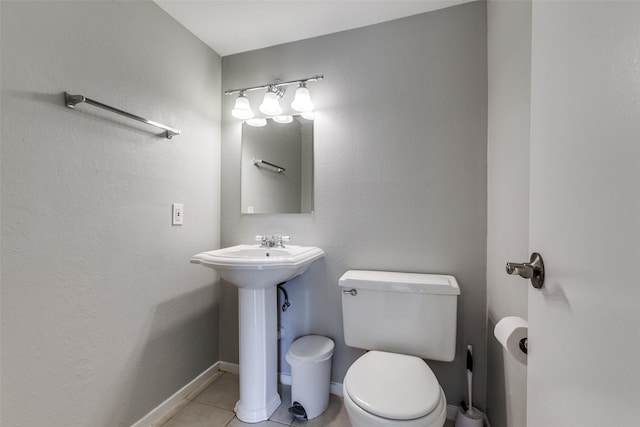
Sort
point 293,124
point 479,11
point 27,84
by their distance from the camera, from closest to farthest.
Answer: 1. point 27,84
2. point 479,11
3. point 293,124

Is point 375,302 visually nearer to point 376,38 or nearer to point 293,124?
point 293,124

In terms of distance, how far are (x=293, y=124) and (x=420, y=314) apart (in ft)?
4.30

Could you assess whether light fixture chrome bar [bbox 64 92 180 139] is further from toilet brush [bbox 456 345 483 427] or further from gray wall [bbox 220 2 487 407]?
toilet brush [bbox 456 345 483 427]

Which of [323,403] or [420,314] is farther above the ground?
[420,314]

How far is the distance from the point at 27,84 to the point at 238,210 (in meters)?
1.11

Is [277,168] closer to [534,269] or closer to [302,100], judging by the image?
[302,100]

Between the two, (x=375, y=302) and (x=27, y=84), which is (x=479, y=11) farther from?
(x=27, y=84)

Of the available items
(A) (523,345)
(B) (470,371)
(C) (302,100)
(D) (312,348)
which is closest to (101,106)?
(C) (302,100)

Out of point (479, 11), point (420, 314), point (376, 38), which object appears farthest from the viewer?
point (376, 38)

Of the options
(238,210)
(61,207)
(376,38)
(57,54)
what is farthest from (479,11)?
(61,207)

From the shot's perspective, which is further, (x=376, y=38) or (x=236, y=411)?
(x=376, y=38)

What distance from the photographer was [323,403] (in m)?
1.47

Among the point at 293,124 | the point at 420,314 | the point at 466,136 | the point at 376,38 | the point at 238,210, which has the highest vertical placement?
the point at 376,38

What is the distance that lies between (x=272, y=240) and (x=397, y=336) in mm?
887
